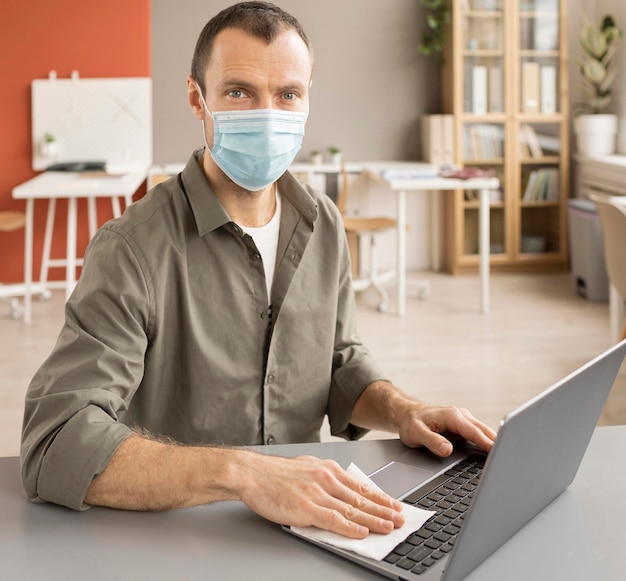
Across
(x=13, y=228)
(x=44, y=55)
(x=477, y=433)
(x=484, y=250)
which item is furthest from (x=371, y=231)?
(x=477, y=433)

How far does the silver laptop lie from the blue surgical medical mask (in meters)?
0.63

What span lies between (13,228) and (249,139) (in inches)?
166

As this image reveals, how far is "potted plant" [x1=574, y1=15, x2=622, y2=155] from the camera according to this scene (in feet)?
20.6

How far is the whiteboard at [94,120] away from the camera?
20.1 ft

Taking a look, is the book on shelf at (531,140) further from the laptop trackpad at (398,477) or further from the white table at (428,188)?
the laptop trackpad at (398,477)

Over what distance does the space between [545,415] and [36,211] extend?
5.70 metres

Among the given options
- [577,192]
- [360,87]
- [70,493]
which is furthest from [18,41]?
[70,493]

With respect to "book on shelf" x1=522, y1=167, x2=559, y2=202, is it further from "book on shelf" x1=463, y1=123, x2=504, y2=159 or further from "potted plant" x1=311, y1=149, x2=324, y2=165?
"potted plant" x1=311, y1=149, x2=324, y2=165

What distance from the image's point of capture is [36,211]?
616 centimetres

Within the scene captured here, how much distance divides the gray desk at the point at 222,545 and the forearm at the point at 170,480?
0.02 meters

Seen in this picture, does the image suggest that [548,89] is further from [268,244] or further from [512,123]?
[268,244]

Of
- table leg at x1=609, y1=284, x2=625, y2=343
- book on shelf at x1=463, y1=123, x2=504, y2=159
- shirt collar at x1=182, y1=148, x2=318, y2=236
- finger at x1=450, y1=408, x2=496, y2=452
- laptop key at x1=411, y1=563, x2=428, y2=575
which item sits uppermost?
book on shelf at x1=463, y1=123, x2=504, y2=159

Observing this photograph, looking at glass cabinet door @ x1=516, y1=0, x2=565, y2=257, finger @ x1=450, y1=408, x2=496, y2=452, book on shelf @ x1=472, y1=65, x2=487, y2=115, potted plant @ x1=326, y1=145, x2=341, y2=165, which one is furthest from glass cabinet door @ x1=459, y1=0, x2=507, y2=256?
finger @ x1=450, y1=408, x2=496, y2=452

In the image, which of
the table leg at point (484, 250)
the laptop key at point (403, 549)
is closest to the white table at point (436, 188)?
the table leg at point (484, 250)
